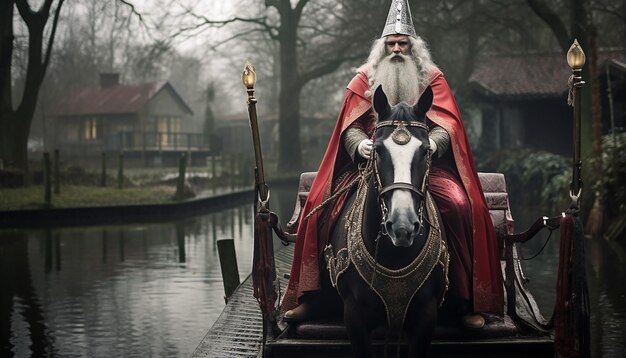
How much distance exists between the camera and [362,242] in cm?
615

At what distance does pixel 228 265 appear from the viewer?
11625 millimetres

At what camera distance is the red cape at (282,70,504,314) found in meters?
6.79

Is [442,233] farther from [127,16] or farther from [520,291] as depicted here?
[127,16]

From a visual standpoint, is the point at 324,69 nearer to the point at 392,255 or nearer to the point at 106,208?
the point at 106,208

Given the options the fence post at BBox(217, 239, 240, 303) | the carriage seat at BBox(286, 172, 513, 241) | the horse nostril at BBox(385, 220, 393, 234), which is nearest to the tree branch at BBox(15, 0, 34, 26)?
the fence post at BBox(217, 239, 240, 303)

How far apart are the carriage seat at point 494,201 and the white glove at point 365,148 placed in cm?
184

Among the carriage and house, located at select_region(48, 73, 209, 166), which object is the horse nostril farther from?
house, located at select_region(48, 73, 209, 166)

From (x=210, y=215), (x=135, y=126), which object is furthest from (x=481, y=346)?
(x=135, y=126)

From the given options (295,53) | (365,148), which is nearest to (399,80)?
(365,148)

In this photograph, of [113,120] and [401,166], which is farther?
[113,120]

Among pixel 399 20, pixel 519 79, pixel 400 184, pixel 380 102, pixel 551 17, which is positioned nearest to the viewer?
pixel 400 184

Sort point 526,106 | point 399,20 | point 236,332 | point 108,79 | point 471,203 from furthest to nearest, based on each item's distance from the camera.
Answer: point 108,79 < point 526,106 < point 236,332 < point 399,20 < point 471,203

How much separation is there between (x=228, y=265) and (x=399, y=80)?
16.9ft

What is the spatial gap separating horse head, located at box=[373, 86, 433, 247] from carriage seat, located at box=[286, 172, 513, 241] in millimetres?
2308
